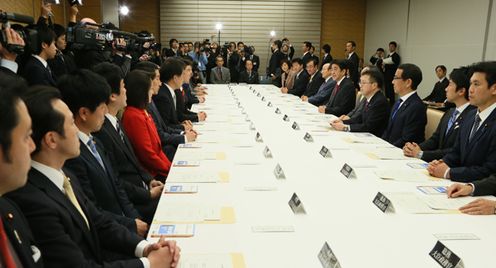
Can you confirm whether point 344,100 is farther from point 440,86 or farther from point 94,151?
point 94,151

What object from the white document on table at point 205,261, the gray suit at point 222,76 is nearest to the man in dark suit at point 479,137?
the white document on table at point 205,261

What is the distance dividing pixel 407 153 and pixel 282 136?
0.95 meters

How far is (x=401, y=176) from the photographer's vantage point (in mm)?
2318

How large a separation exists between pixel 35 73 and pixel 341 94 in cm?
332

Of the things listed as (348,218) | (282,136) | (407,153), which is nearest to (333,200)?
(348,218)

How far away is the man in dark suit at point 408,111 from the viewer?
3.44m

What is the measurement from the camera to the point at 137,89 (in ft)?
8.99

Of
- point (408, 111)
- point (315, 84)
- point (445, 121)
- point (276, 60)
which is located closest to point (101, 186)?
point (408, 111)

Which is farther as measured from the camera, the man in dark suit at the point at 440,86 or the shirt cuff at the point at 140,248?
the man in dark suit at the point at 440,86

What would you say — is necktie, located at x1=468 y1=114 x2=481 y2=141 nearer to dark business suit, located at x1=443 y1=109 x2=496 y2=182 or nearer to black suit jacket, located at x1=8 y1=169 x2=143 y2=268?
dark business suit, located at x1=443 y1=109 x2=496 y2=182

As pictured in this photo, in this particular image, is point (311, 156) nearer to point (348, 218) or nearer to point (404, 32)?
point (348, 218)

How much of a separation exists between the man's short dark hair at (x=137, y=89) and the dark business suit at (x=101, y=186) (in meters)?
0.65

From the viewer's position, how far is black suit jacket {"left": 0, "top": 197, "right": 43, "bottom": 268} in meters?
1.05

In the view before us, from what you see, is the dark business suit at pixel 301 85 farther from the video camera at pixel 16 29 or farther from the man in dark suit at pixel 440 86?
the video camera at pixel 16 29
